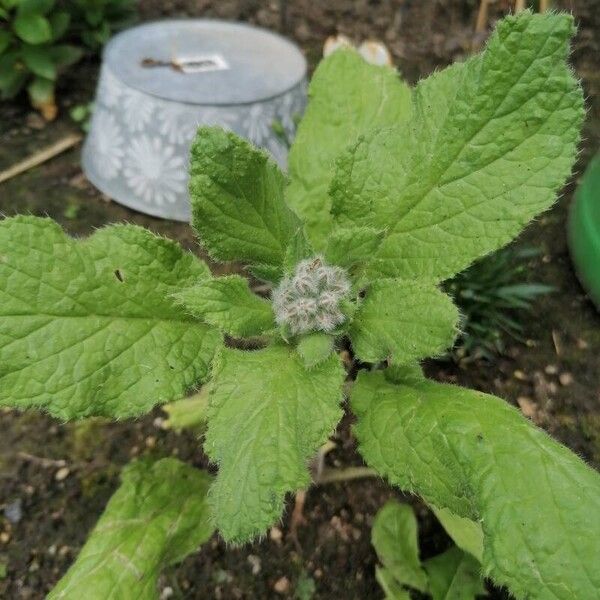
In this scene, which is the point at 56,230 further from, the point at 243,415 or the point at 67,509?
the point at 67,509

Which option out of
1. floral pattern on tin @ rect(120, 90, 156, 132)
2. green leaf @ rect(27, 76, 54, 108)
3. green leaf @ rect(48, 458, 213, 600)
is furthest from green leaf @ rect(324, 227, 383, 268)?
green leaf @ rect(27, 76, 54, 108)

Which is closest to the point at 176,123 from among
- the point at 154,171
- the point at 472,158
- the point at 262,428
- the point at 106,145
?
the point at 154,171

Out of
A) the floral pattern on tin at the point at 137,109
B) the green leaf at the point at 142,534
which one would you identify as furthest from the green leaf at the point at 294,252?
the floral pattern on tin at the point at 137,109

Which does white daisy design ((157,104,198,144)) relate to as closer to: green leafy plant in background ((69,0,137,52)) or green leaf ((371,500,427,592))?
green leafy plant in background ((69,0,137,52))

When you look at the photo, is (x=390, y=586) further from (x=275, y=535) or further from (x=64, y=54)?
(x=64, y=54)

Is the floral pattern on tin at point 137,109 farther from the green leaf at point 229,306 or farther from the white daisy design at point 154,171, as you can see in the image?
the green leaf at point 229,306
